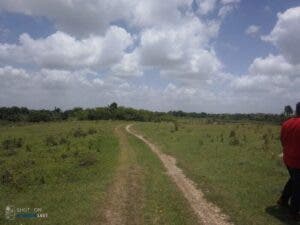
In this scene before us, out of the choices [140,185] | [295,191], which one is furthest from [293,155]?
[140,185]

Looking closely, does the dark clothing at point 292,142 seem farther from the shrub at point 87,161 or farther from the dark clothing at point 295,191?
the shrub at point 87,161

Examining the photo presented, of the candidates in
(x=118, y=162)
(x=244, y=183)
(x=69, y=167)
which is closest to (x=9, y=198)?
(x=69, y=167)

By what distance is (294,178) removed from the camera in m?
9.46

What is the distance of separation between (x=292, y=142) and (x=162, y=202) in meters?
4.34

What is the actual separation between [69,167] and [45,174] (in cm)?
155

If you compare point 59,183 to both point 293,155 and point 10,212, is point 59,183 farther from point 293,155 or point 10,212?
point 293,155

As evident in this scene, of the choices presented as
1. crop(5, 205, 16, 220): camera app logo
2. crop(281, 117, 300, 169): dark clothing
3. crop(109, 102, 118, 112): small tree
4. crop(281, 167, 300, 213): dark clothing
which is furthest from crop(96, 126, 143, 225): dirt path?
crop(109, 102, 118, 112): small tree

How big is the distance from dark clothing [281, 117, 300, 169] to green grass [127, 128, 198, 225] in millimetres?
3045

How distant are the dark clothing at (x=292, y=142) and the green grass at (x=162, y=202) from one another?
3.05 metres

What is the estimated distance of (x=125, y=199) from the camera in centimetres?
1165

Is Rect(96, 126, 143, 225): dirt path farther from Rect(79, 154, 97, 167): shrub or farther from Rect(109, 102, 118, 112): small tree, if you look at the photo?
Rect(109, 102, 118, 112): small tree

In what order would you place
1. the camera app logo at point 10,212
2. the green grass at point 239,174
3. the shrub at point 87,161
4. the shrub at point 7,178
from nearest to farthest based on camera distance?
the green grass at point 239,174
the camera app logo at point 10,212
the shrub at point 7,178
the shrub at point 87,161

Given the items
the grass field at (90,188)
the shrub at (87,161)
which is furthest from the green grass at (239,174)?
the shrub at (87,161)

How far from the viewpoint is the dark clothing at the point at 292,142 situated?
938 cm
